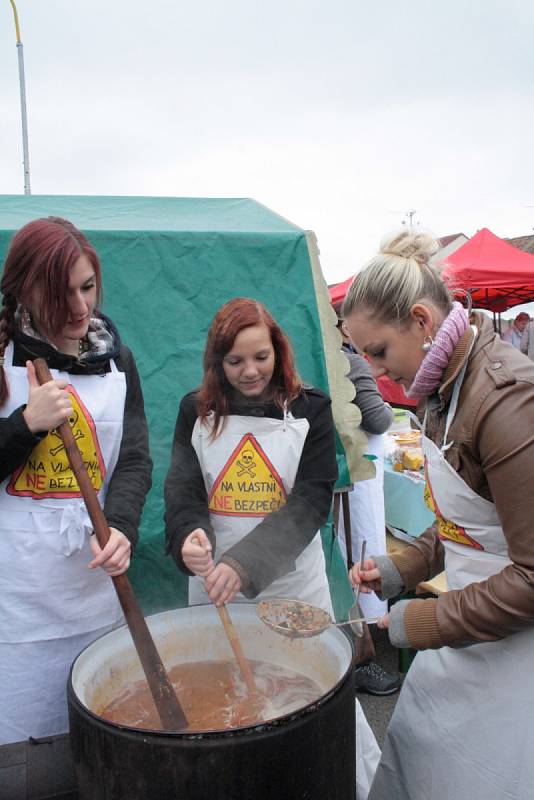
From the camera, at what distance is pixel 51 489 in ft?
5.61

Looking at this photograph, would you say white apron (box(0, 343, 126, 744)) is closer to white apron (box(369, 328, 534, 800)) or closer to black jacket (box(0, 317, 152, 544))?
black jacket (box(0, 317, 152, 544))

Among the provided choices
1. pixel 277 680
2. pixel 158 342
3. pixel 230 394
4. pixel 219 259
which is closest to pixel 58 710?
pixel 277 680

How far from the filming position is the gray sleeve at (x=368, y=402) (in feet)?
→ 11.6

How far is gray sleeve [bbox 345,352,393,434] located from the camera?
11.6ft

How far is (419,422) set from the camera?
1.72 metres

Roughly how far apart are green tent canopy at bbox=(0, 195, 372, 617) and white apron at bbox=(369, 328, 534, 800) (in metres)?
1.31

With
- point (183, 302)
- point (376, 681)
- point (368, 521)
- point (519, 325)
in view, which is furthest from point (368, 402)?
point (519, 325)

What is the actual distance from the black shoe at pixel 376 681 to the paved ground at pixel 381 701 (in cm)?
3

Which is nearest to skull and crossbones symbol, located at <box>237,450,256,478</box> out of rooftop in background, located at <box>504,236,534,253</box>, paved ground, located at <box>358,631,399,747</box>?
paved ground, located at <box>358,631,399,747</box>

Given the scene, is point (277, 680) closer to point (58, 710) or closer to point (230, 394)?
point (58, 710)

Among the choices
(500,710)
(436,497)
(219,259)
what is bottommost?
(500,710)

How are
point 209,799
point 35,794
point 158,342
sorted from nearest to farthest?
1. point 209,799
2. point 35,794
3. point 158,342

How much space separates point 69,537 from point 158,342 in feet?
4.50

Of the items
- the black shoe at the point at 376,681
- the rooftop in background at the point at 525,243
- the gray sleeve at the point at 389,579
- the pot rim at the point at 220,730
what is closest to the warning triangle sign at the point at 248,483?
the gray sleeve at the point at 389,579
